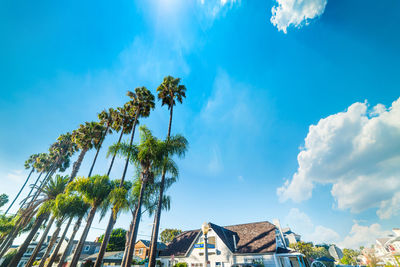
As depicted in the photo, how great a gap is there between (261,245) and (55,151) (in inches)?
1752

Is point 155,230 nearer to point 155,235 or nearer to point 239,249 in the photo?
point 155,235

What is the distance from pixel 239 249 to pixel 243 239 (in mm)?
2210

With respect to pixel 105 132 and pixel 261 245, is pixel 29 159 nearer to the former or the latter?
pixel 105 132

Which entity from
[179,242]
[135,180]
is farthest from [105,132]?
[179,242]

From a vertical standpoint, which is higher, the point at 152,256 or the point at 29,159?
the point at 29,159

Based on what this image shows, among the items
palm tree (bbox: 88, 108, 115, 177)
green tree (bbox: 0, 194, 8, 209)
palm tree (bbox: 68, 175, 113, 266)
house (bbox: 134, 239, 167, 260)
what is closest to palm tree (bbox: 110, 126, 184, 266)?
palm tree (bbox: 68, 175, 113, 266)

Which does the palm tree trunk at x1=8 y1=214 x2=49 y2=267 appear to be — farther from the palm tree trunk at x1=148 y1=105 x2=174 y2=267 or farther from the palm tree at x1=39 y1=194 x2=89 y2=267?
the palm tree trunk at x1=148 y1=105 x2=174 y2=267

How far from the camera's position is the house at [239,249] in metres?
20.2

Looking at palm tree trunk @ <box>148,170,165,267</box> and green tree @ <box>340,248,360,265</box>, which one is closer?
palm tree trunk @ <box>148,170,165,267</box>

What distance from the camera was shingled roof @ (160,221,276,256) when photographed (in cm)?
2195

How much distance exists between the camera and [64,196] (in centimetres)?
1842

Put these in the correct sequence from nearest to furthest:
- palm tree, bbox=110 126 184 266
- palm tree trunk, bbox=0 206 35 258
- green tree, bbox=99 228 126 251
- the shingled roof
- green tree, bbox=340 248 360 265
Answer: palm tree, bbox=110 126 184 266, the shingled roof, palm tree trunk, bbox=0 206 35 258, green tree, bbox=99 228 126 251, green tree, bbox=340 248 360 265

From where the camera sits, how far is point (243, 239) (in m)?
25.2

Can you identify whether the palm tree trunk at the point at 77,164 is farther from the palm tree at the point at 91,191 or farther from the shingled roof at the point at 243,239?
the shingled roof at the point at 243,239
